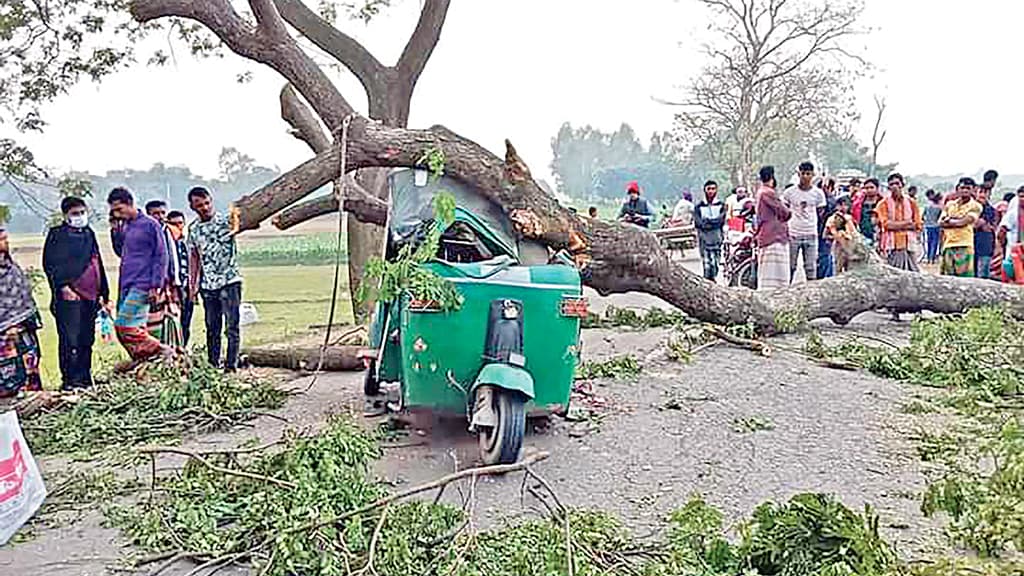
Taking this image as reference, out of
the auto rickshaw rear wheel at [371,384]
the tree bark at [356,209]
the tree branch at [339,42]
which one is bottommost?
the auto rickshaw rear wheel at [371,384]

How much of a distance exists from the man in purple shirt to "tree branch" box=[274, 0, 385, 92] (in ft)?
18.5

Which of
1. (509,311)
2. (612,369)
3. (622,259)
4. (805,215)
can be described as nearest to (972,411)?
(612,369)

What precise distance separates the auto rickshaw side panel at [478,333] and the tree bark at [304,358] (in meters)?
3.60

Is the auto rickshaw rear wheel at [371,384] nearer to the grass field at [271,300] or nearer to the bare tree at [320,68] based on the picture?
the bare tree at [320,68]

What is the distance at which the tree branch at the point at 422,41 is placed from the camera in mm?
13414

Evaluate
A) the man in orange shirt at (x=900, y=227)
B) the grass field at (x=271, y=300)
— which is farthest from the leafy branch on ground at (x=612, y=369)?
the man in orange shirt at (x=900, y=227)

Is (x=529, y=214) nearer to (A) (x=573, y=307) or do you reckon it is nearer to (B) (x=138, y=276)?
(A) (x=573, y=307)

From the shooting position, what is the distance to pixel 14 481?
494 centimetres

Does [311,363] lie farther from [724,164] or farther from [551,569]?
[724,164]

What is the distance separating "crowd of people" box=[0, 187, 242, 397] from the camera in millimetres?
7930

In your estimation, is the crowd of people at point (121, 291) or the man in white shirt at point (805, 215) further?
the man in white shirt at point (805, 215)

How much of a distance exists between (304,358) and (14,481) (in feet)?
15.2

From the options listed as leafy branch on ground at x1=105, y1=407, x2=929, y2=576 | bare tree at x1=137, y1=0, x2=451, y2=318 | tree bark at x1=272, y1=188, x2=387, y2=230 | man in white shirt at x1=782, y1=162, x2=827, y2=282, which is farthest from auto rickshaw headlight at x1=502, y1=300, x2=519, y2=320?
man in white shirt at x1=782, y1=162, x2=827, y2=282

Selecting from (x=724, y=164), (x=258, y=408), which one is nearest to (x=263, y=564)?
(x=258, y=408)
